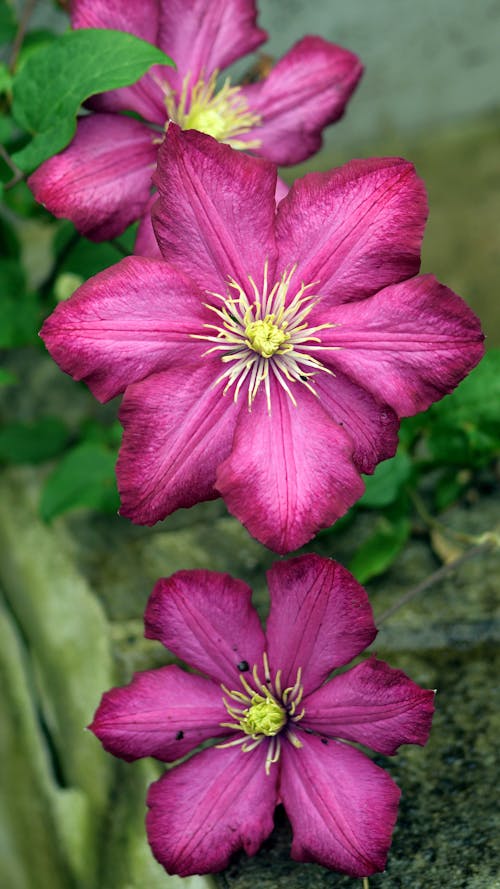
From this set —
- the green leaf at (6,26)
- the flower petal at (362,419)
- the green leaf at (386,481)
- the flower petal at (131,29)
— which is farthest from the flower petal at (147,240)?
the green leaf at (6,26)

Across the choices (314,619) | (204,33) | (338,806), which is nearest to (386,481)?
(314,619)

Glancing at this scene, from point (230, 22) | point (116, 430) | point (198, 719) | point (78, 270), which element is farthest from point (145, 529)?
Result: point (230, 22)

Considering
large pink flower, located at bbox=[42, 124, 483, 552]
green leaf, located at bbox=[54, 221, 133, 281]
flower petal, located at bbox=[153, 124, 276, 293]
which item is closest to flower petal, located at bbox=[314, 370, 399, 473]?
large pink flower, located at bbox=[42, 124, 483, 552]

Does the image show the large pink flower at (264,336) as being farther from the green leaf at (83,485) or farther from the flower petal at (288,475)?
the green leaf at (83,485)

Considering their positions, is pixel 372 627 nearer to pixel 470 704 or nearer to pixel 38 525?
pixel 470 704

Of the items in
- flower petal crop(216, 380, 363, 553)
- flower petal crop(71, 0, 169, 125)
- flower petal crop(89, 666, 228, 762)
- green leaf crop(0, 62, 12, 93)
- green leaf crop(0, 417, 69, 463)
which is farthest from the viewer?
green leaf crop(0, 417, 69, 463)

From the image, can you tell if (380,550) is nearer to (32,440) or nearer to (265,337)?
(265,337)

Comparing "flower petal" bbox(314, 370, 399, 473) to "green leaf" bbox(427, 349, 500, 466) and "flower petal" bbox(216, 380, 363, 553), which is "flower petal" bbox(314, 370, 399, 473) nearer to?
"flower petal" bbox(216, 380, 363, 553)
